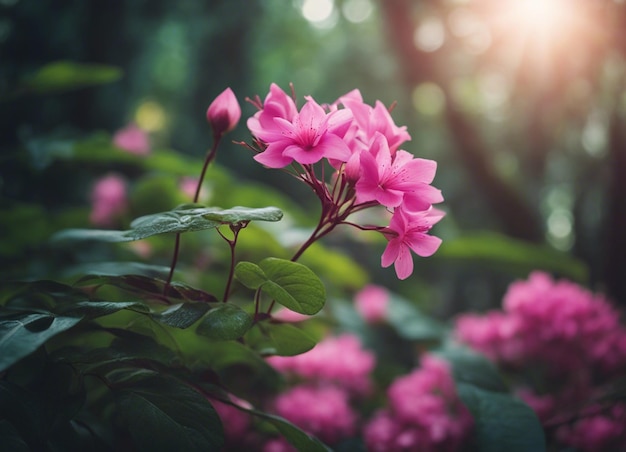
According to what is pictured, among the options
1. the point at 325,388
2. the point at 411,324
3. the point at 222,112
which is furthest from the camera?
the point at 411,324

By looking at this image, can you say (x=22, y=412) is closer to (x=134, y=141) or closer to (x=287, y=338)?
(x=287, y=338)

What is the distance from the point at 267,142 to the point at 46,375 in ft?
1.02

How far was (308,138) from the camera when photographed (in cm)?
49

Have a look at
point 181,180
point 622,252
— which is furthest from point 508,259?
point 181,180

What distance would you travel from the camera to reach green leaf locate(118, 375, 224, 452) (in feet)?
1.44

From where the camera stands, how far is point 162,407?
455 mm

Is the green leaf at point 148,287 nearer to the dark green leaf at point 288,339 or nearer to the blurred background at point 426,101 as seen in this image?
the dark green leaf at point 288,339

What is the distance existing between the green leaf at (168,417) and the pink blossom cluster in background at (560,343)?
0.65 metres

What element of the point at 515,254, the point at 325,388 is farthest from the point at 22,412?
the point at 515,254

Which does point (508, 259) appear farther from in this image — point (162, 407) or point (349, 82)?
point (349, 82)

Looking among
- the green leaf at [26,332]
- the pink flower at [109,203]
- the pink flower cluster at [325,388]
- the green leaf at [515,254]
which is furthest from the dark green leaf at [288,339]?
the green leaf at [515,254]

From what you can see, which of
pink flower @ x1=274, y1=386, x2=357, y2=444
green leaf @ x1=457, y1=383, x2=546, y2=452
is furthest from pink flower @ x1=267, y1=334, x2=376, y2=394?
green leaf @ x1=457, y1=383, x2=546, y2=452

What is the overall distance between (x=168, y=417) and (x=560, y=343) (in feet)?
2.61

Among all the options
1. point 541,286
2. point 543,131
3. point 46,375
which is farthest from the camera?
point 543,131
